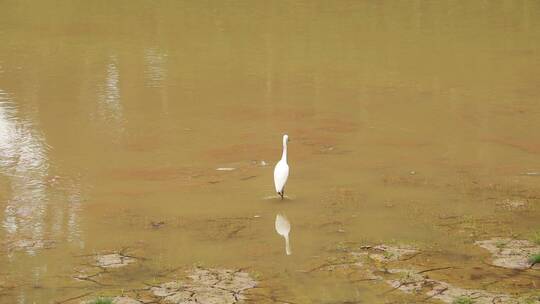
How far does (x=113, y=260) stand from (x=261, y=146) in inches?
163

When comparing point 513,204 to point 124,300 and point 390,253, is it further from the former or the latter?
point 124,300

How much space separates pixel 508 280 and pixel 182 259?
2.48 m

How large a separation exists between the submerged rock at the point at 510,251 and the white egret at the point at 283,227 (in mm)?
1560

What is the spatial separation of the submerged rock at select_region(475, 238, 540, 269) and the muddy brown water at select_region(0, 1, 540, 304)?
130mm

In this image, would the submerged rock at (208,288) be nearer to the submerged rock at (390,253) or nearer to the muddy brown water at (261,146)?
the muddy brown water at (261,146)

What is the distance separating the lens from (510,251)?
26.5 ft

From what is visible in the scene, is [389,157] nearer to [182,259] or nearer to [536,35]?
[182,259]

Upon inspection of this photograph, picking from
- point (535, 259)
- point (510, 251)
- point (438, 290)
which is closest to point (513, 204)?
point (510, 251)

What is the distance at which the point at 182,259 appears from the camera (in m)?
8.06

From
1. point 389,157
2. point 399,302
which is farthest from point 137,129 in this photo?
point 399,302

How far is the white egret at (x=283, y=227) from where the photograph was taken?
28.4ft

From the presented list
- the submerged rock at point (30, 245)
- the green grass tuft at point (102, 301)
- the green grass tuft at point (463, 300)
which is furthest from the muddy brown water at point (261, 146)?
the green grass tuft at point (463, 300)

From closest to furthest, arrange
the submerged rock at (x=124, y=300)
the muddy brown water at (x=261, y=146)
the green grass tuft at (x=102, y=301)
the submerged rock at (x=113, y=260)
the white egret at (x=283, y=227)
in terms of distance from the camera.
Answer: the green grass tuft at (x=102, y=301)
the submerged rock at (x=124, y=300)
the submerged rock at (x=113, y=260)
the muddy brown water at (x=261, y=146)
the white egret at (x=283, y=227)

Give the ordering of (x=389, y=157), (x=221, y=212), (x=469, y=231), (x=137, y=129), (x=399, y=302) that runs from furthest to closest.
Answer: (x=137, y=129) < (x=389, y=157) < (x=221, y=212) < (x=469, y=231) < (x=399, y=302)
